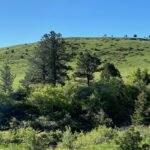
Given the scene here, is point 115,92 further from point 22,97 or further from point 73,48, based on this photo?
point 73,48

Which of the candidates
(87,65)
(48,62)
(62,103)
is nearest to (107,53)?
(87,65)

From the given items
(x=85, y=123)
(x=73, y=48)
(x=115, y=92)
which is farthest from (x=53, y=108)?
(x=73, y=48)

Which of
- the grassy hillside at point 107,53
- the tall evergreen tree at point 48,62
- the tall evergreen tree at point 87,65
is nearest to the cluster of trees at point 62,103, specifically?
the tall evergreen tree at point 48,62

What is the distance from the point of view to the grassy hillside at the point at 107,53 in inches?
4521

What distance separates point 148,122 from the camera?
5553 cm

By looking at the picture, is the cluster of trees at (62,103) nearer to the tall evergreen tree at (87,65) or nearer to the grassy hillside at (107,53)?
the tall evergreen tree at (87,65)

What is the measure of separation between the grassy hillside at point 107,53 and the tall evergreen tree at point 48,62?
77.4 feet

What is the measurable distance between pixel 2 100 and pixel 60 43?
72.8ft

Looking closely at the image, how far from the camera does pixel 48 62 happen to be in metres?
75.1

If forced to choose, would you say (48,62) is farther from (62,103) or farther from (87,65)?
(62,103)

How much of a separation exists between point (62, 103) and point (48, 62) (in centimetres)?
1706

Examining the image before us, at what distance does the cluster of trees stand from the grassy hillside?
2496cm

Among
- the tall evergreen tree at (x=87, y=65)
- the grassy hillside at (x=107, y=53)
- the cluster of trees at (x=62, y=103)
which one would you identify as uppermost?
the grassy hillside at (x=107, y=53)

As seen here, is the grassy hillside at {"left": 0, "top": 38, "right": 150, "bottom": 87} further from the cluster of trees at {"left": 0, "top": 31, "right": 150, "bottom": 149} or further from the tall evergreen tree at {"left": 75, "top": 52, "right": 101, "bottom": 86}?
the cluster of trees at {"left": 0, "top": 31, "right": 150, "bottom": 149}
